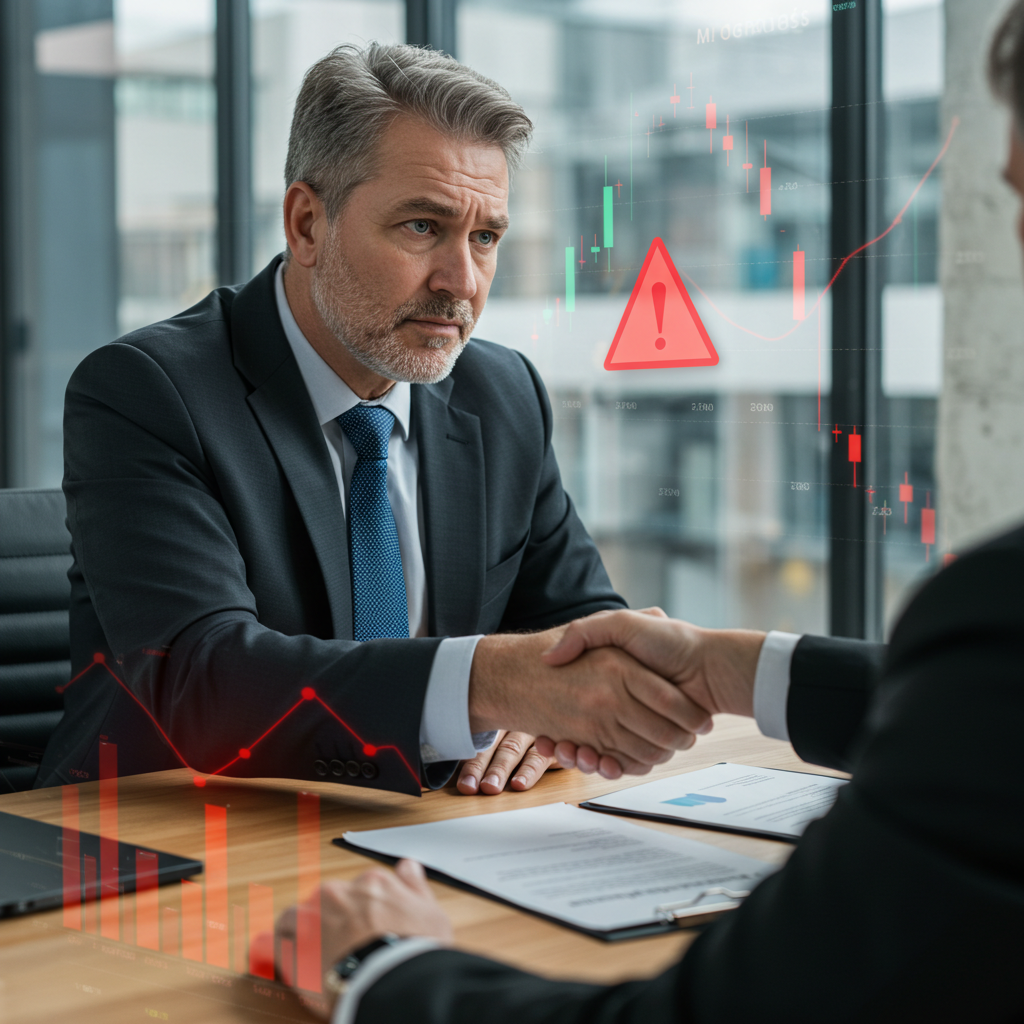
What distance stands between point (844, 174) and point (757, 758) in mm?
1368

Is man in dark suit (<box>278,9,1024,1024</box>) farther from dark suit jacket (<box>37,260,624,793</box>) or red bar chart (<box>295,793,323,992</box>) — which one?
dark suit jacket (<box>37,260,624,793</box>)

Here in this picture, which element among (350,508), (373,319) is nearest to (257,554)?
(350,508)

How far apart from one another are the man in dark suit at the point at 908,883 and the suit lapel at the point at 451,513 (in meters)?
1.02

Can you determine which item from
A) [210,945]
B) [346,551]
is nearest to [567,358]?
[346,551]

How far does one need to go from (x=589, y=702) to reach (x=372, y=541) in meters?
0.54

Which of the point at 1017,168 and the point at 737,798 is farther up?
the point at 1017,168

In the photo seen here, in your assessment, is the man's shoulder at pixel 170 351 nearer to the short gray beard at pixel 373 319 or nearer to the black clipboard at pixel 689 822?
the short gray beard at pixel 373 319

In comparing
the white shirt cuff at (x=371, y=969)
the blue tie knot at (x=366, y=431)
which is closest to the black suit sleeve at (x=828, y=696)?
the white shirt cuff at (x=371, y=969)

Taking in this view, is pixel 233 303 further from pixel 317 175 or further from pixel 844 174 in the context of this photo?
pixel 844 174

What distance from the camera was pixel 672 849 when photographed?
3.25ft

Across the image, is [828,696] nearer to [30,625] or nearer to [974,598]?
[974,598]

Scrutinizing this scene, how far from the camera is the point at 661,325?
255 centimetres

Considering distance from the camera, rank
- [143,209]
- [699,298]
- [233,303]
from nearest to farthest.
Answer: [233,303], [699,298], [143,209]

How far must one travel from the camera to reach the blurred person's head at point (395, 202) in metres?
1.67
